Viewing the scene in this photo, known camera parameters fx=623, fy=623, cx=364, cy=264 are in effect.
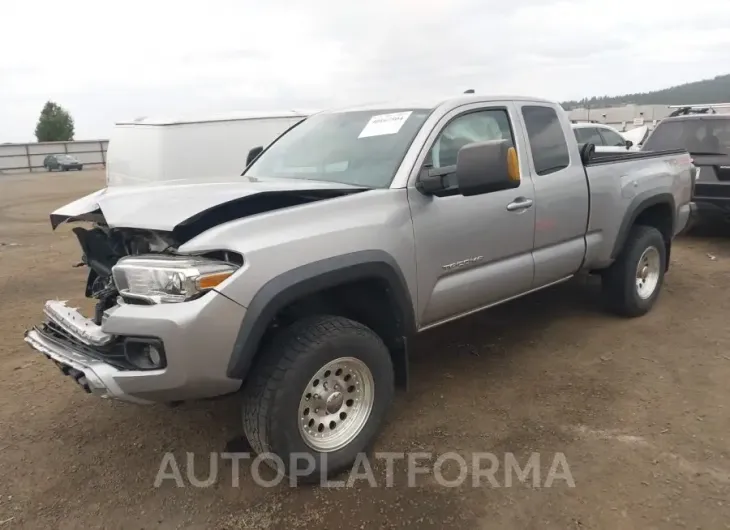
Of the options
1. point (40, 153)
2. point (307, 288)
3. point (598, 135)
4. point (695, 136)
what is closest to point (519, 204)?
point (307, 288)

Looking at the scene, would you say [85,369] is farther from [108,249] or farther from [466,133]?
[466,133]

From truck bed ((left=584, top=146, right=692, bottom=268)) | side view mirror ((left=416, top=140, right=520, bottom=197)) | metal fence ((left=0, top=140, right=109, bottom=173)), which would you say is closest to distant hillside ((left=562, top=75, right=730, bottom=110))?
metal fence ((left=0, top=140, right=109, bottom=173))

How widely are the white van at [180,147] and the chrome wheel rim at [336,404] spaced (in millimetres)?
5532

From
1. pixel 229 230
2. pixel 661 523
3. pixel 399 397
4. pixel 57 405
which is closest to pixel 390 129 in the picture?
pixel 229 230

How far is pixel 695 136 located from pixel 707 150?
0.90 ft

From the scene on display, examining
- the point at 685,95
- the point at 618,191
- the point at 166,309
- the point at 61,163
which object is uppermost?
the point at 685,95

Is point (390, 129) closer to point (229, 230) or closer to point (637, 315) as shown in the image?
point (229, 230)

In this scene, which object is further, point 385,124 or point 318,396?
point 385,124

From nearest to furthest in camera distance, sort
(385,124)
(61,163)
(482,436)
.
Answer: (482,436) → (385,124) → (61,163)

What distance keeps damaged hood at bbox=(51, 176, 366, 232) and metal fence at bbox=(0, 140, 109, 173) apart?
3915 centimetres

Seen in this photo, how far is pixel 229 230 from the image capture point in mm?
2826

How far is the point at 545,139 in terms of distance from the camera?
456 cm

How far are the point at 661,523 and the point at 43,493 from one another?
3.01m

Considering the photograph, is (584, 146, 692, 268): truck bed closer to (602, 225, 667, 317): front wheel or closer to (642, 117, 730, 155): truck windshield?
(602, 225, 667, 317): front wheel
